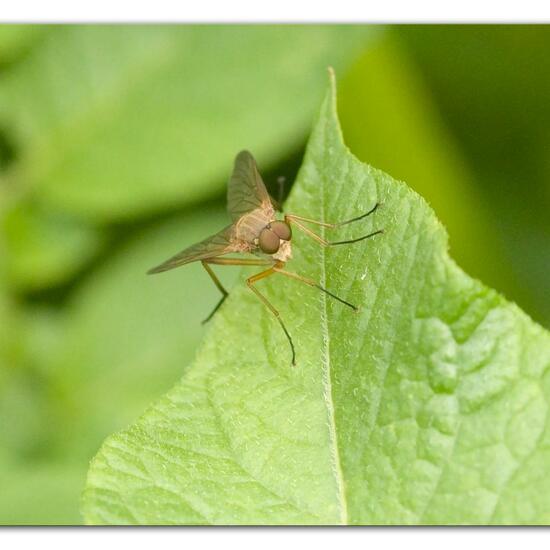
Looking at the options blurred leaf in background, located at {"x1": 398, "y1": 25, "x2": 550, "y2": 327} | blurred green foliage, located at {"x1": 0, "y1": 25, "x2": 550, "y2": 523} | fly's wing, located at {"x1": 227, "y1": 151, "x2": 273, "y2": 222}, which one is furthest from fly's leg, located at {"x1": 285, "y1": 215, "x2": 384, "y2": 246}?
blurred leaf in background, located at {"x1": 398, "y1": 25, "x2": 550, "y2": 327}

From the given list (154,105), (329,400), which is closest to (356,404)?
(329,400)

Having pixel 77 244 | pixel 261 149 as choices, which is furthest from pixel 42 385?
pixel 261 149

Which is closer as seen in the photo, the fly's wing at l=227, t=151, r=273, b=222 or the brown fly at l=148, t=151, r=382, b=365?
the brown fly at l=148, t=151, r=382, b=365

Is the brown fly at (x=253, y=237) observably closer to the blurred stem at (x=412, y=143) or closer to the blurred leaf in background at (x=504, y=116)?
the blurred stem at (x=412, y=143)

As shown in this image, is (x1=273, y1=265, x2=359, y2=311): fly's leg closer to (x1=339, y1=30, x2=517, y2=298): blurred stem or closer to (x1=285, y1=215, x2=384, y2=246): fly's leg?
(x1=285, y1=215, x2=384, y2=246): fly's leg

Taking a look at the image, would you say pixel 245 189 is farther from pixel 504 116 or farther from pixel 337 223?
pixel 504 116

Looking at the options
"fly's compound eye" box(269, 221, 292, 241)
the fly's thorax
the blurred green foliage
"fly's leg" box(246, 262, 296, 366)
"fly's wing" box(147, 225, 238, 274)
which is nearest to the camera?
"fly's leg" box(246, 262, 296, 366)

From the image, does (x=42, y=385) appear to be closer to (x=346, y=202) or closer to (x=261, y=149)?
(x=261, y=149)

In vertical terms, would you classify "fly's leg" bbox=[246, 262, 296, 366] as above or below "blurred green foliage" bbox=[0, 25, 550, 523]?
below
